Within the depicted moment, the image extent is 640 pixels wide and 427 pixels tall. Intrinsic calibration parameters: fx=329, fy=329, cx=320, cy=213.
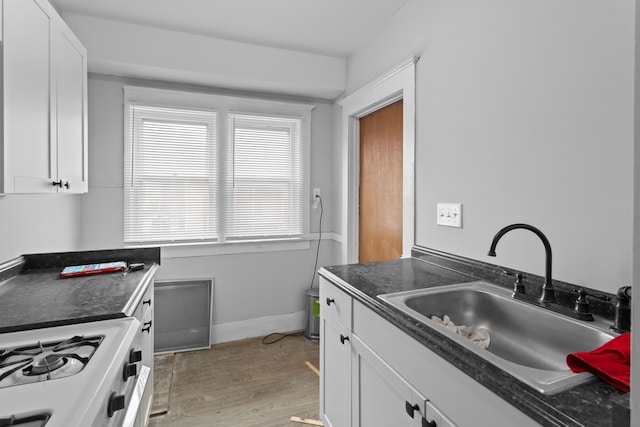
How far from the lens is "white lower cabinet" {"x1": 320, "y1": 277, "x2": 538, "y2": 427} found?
2.69 feet

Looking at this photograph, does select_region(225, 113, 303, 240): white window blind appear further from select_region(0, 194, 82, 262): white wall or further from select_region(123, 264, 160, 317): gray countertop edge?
select_region(123, 264, 160, 317): gray countertop edge

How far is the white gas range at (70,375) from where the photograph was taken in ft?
2.29

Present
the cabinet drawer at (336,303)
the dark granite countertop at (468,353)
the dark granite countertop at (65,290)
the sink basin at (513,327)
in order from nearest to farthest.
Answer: the dark granite countertop at (468,353)
the sink basin at (513,327)
the dark granite countertop at (65,290)
the cabinet drawer at (336,303)

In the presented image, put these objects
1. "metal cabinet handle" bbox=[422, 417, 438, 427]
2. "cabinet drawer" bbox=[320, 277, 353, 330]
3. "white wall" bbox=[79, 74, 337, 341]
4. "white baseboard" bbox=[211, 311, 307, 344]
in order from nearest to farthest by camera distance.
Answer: "metal cabinet handle" bbox=[422, 417, 438, 427]
"cabinet drawer" bbox=[320, 277, 353, 330]
"white wall" bbox=[79, 74, 337, 341]
"white baseboard" bbox=[211, 311, 307, 344]

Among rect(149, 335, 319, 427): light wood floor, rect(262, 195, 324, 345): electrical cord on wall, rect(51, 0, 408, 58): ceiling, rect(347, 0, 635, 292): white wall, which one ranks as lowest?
rect(149, 335, 319, 427): light wood floor

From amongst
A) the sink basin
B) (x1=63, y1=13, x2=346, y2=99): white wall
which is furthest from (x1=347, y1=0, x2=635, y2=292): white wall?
(x1=63, y1=13, x2=346, y2=99): white wall

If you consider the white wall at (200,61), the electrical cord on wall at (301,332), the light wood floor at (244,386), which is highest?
the white wall at (200,61)

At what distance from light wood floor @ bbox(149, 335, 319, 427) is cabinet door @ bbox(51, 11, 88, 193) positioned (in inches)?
58.3

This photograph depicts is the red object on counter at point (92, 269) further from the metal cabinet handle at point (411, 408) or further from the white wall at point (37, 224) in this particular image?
the metal cabinet handle at point (411, 408)

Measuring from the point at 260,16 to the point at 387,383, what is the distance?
2.42 m

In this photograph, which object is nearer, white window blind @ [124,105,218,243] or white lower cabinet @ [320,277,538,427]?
white lower cabinet @ [320,277,538,427]

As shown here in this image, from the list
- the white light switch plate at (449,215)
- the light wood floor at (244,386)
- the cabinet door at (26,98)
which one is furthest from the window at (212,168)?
the white light switch plate at (449,215)

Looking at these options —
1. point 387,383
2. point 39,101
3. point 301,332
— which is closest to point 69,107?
point 39,101

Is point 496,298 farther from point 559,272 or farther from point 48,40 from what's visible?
point 48,40
